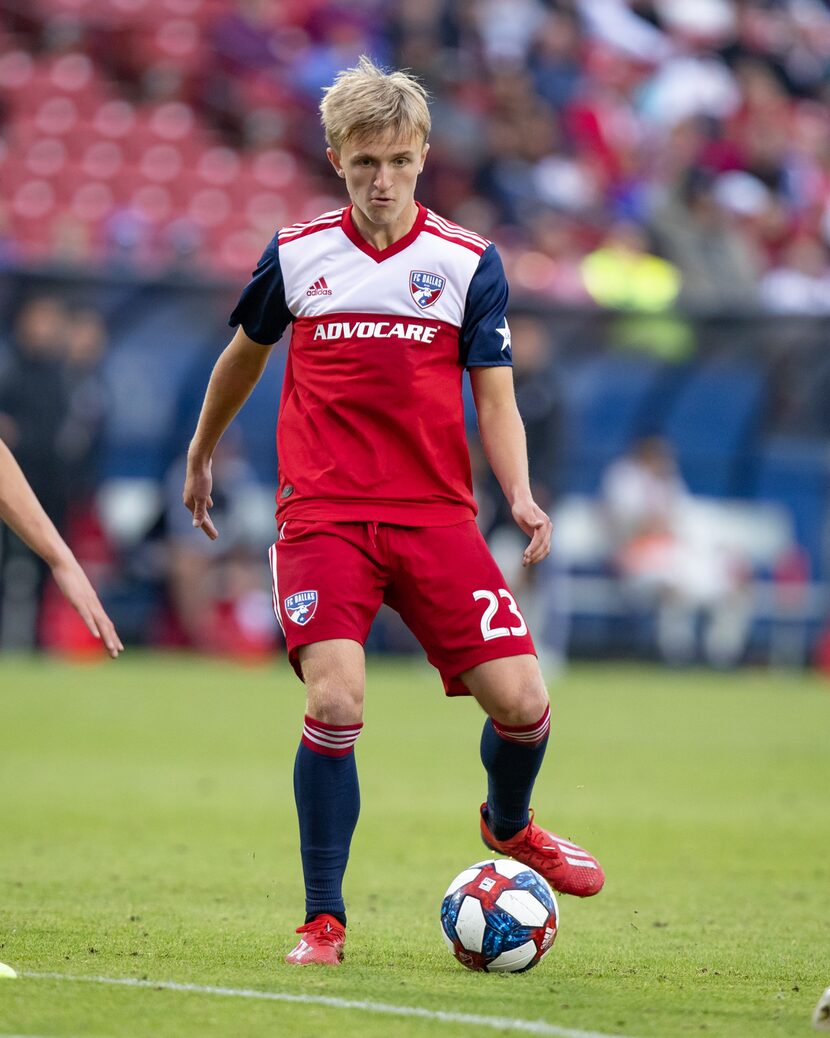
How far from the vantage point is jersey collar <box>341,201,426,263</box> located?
17.4 ft

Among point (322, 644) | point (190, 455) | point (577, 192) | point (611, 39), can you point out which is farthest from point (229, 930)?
point (611, 39)

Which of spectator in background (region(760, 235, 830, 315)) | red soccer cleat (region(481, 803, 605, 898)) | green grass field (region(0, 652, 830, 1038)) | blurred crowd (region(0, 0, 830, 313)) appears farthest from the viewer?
spectator in background (region(760, 235, 830, 315))

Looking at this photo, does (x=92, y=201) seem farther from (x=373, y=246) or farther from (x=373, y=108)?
Result: (x=373, y=108)

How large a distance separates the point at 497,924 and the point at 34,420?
11224mm

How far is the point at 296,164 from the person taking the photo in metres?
20.3

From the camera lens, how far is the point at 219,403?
554 cm

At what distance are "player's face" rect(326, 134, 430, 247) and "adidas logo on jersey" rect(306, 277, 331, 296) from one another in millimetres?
229

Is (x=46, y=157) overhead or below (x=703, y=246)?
overhead

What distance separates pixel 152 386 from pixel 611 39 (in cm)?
950

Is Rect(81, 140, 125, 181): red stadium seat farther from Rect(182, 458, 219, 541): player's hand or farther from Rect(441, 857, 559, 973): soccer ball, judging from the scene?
Rect(441, 857, 559, 973): soccer ball

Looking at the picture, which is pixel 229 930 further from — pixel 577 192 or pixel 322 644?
pixel 577 192

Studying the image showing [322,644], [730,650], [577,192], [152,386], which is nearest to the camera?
[322,644]

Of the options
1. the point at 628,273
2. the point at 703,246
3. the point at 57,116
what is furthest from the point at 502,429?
the point at 57,116

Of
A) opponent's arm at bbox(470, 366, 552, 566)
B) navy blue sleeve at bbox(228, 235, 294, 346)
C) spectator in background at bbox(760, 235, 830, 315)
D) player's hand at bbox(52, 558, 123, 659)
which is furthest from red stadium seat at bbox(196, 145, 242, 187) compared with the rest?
player's hand at bbox(52, 558, 123, 659)
